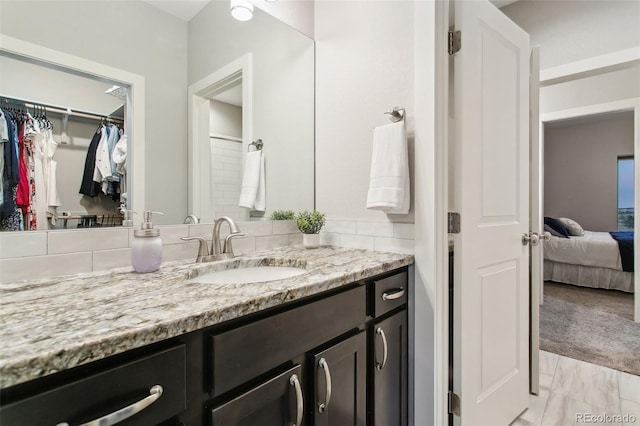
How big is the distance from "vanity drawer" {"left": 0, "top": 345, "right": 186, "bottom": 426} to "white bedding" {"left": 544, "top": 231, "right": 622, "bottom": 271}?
4.79m

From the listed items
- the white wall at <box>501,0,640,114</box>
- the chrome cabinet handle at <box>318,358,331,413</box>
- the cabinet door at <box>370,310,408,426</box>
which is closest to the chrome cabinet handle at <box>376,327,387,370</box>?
the cabinet door at <box>370,310,408,426</box>

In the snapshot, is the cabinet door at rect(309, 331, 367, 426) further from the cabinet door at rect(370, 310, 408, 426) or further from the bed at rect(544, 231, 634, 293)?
the bed at rect(544, 231, 634, 293)

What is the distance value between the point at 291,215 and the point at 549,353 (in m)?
2.08

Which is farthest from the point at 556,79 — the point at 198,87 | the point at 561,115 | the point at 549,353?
the point at 198,87

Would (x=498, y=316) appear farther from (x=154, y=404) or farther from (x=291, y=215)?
(x=154, y=404)

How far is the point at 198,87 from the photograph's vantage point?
1.35 metres

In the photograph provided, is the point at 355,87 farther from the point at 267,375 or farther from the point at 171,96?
the point at 267,375

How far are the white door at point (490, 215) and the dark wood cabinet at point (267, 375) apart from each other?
281 millimetres

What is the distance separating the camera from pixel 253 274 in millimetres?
1268

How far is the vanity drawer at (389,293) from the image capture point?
1121 millimetres

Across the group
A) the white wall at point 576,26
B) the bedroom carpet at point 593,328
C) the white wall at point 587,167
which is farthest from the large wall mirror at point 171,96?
the white wall at point 587,167

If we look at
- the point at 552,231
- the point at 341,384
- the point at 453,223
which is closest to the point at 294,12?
the point at 453,223

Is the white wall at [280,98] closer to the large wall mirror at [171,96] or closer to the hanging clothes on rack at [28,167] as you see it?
the large wall mirror at [171,96]

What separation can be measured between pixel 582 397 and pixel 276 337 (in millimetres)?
1947
